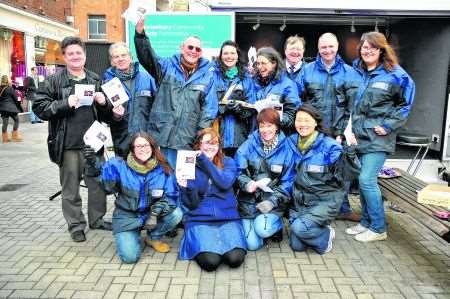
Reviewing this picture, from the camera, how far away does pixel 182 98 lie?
435 centimetres

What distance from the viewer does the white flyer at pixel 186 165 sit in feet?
11.9

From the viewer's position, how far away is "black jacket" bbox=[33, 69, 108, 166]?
13.3ft

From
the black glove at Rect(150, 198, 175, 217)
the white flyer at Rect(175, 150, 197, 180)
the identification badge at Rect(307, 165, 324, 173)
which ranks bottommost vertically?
the black glove at Rect(150, 198, 175, 217)

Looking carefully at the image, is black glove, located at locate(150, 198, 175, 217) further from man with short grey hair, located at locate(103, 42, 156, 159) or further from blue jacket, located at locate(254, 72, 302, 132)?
blue jacket, located at locate(254, 72, 302, 132)

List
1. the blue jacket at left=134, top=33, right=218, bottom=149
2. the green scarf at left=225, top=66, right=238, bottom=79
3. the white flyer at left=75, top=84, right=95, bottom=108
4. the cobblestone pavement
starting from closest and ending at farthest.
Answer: the cobblestone pavement < the white flyer at left=75, top=84, right=95, bottom=108 < the blue jacket at left=134, top=33, right=218, bottom=149 < the green scarf at left=225, top=66, right=238, bottom=79

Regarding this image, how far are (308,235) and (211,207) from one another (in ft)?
3.07

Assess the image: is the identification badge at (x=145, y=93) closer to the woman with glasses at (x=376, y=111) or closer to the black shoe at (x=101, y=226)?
the black shoe at (x=101, y=226)

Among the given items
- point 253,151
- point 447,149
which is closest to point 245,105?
point 253,151

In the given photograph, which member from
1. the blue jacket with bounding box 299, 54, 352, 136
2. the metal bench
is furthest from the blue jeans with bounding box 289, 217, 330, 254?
the blue jacket with bounding box 299, 54, 352, 136

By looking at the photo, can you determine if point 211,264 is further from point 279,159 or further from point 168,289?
point 279,159

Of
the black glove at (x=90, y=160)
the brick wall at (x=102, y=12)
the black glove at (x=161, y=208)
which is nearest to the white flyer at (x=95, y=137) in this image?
the black glove at (x=90, y=160)

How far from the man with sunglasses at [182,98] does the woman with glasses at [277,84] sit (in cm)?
54

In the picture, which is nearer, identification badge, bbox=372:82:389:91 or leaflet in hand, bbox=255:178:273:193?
leaflet in hand, bbox=255:178:273:193

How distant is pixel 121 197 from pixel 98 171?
1.04 feet
